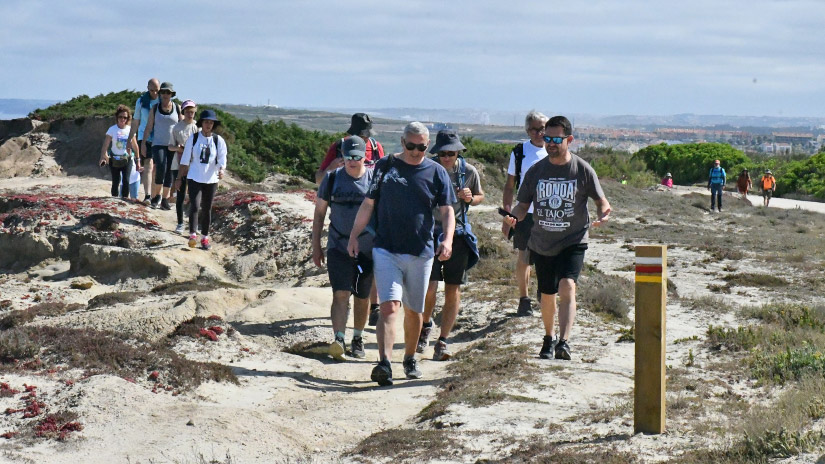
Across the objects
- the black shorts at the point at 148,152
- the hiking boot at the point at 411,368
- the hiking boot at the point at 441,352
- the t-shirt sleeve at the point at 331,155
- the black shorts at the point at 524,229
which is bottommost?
the hiking boot at the point at 441,352

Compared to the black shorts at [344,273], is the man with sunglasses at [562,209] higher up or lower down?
higher up

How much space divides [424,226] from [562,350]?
1693 millimetres

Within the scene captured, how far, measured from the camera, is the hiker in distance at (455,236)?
9148 mm

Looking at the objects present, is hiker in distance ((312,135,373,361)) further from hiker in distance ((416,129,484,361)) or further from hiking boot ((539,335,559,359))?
hiking boot ((539,335,559,359))

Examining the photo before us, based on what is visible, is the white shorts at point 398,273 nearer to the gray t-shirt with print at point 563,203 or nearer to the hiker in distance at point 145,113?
the gray t-shirt with print at point 563,203

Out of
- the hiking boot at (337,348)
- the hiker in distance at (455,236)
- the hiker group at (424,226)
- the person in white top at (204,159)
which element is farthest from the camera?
the person in white top at (204,159)

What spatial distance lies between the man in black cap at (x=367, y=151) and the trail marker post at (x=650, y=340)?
3.80 m

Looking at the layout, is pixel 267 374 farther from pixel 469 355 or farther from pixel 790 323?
pixel 790 323

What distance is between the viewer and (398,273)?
8.07m

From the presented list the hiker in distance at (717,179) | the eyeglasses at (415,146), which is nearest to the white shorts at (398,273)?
the eyeglasses at (415,146)

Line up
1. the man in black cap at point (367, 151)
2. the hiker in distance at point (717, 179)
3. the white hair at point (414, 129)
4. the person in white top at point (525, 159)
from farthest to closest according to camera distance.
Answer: the hiker in distance at point (717, 179) < the person in white top at point (525, 159) < the man in black cap at point (367, 151) < the white hair at point (414, 129)

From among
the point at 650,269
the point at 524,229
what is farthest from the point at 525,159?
the point at 650,269

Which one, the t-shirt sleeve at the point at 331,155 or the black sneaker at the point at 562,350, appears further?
the t-shirt sleeve at the point at 331,155

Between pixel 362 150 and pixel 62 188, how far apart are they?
41.2ft
